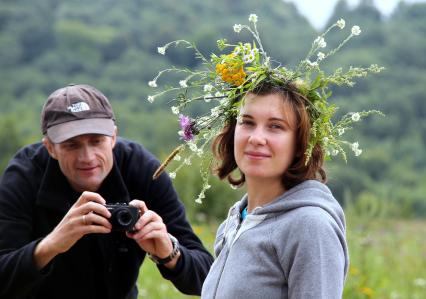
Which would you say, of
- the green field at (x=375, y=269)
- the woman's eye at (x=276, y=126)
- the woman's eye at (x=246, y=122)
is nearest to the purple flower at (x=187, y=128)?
the woman's eye at (x=246, y=122)

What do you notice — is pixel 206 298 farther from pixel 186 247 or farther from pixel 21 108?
pixel 21 108

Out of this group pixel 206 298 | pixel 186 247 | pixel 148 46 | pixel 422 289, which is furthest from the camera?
pixel 148 46

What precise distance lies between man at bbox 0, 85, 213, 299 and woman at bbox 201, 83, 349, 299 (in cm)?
61

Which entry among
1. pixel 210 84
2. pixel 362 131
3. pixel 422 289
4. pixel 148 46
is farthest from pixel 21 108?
pixel 210 84

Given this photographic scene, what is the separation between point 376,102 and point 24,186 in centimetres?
4524

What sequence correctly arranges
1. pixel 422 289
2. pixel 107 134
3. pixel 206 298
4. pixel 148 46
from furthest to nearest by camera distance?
pixel 148 46 < pixel 422 289 < pixel 107 134 < pixel 206 298

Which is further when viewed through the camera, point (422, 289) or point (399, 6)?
point (399, 6)

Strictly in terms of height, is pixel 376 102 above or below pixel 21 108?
above

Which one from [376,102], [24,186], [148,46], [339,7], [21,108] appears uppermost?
[339,7]

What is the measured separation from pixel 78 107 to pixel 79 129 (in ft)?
0.42

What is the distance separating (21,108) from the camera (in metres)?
45.1

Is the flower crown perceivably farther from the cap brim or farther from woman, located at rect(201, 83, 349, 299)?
the cap brim

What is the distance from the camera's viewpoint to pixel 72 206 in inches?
123

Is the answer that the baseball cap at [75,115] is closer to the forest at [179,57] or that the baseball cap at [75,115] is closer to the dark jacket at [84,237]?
the dark jacket at [84,237]
